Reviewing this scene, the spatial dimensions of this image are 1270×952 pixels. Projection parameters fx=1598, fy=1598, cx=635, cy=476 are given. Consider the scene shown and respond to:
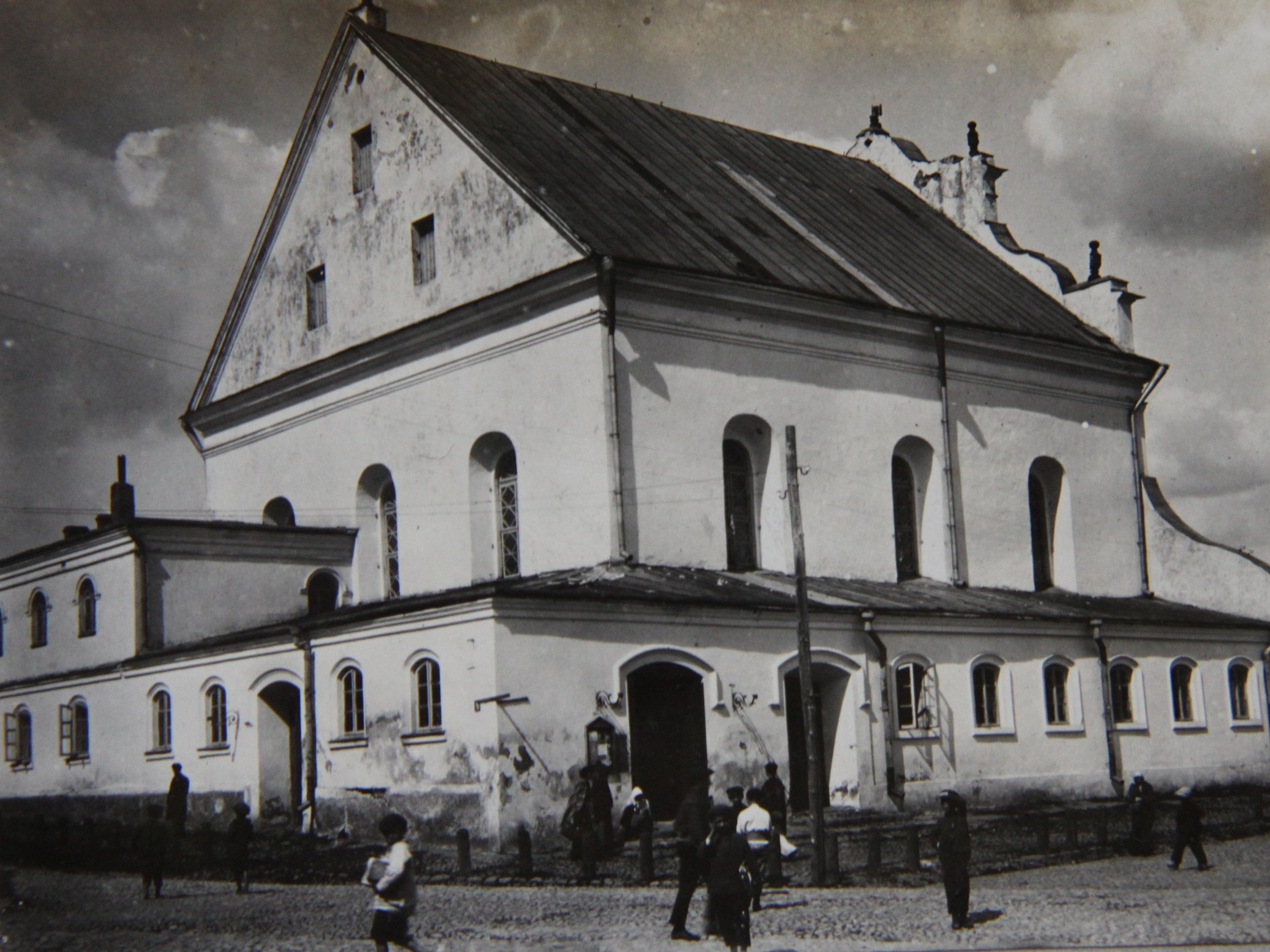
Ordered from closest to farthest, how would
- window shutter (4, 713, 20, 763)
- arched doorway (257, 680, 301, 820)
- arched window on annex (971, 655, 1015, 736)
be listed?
arched doorway (257, 680, 301, 820) < arched window on annex (971, 655, 1015, 736) < window shutter (4, 713, 20, 763)

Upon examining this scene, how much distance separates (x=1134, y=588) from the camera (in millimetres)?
37281

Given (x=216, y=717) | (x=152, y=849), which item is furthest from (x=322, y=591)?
(x=152, y=849)

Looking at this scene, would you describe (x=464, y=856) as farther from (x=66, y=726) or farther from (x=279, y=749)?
(x=66, y=726)

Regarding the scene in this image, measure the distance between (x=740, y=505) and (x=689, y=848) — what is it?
15042mm

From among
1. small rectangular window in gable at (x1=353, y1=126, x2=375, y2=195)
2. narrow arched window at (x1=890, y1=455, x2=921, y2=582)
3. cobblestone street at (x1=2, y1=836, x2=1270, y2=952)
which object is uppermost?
small rectangular window in gable at (x1=353, y1=126, x2=375, y2=195)

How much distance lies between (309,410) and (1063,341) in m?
17.0

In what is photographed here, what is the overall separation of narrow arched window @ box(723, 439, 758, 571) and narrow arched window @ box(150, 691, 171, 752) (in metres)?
11.2

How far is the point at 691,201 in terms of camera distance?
33000mm

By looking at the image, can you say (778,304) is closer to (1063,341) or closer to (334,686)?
A: (1063,341)

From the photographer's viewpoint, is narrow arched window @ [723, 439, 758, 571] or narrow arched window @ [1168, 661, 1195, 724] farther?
narrow arched window @ [1168, 661, 1195, 724]

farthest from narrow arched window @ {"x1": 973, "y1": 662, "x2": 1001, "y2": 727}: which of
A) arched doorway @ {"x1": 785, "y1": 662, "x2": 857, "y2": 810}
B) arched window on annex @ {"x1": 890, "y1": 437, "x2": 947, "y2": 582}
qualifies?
arched window on annex @ {"x1": 890, "y1": 437, "x2": 947, "y2": 582}

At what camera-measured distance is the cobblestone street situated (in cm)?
1530

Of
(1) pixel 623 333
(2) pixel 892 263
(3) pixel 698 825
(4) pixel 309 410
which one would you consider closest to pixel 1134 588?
(2) pixel 892 263

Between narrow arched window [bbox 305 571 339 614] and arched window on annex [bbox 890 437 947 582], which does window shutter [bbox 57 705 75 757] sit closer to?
narrow arched window [bbox 305 571 339 614]
